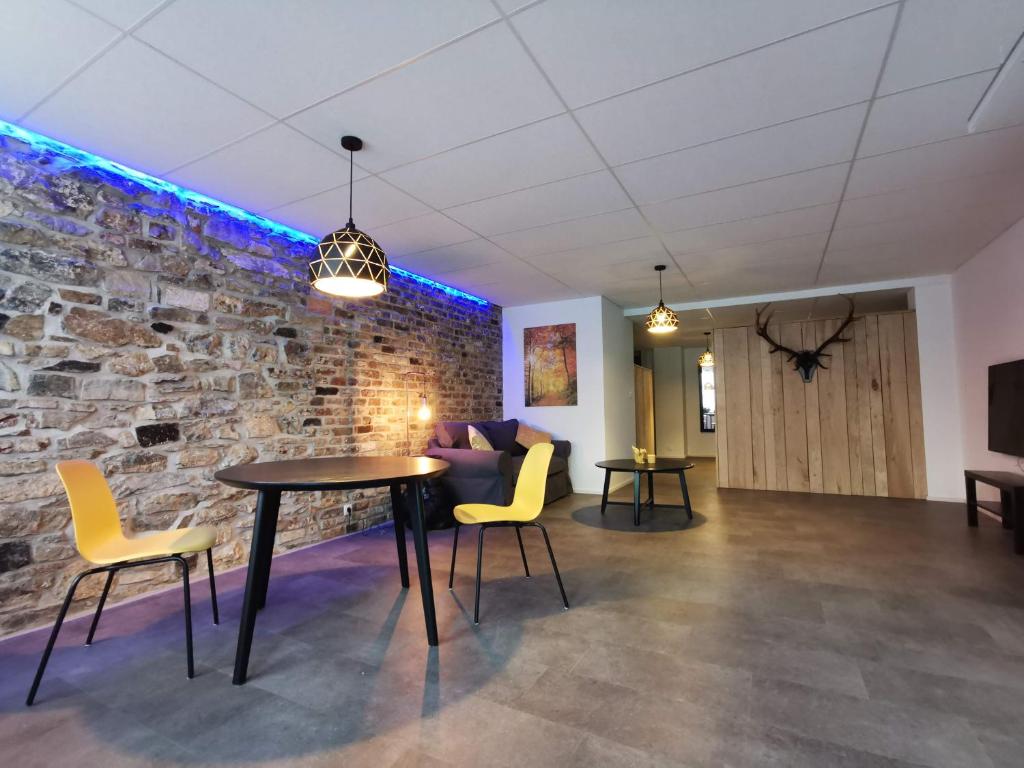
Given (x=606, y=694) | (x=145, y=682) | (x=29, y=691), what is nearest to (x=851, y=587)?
(x=606, y=694)

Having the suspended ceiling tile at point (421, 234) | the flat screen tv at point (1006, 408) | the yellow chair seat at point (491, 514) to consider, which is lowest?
the yellow chair seat at point (491, 514)

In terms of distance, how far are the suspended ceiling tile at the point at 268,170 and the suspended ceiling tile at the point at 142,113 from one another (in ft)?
0.30

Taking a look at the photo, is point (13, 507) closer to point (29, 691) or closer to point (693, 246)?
point (29, 691)

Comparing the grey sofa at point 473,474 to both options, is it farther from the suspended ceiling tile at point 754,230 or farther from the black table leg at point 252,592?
the suspended ceiling tile at point 754,230

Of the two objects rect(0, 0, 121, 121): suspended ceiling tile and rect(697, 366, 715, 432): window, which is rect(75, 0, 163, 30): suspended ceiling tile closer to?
rect(0, 0, 121, 121): suspended ceiling tile

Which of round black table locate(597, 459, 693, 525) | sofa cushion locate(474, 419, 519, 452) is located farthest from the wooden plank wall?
sofa cushion locate(474, 419, 519, 452)

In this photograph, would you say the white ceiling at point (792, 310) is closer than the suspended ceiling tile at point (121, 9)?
No

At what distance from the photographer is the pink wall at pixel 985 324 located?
152 inches

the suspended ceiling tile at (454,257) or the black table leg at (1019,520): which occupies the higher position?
the suspended ceiling tile at (454,257)

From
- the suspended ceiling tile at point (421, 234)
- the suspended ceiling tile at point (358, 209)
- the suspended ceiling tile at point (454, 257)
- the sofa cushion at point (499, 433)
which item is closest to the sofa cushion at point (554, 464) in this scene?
the sofa cushion at point (499, 433)

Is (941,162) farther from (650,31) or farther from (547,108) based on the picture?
(547,108)

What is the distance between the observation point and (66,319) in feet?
8.26

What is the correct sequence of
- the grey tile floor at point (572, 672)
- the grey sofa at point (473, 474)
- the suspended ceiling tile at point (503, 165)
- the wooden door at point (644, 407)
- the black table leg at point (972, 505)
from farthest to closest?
the wooden door at point (644, 407), the grey sofa at point (473, 474), the black table leg at point (972, 505), the suspended ceiling tile at point (503, 165), the grey tile floor at point (572, 672)

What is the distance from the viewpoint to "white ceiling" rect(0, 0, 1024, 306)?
1.75 metres
